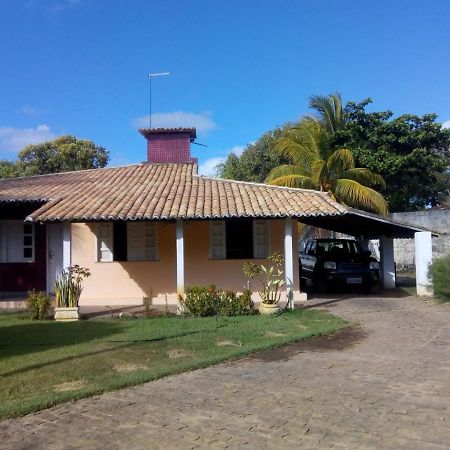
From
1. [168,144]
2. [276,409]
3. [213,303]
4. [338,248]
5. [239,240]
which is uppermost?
[168,144]

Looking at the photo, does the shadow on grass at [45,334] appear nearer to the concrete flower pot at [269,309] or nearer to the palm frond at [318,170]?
the concrete flower pot at [269,309]

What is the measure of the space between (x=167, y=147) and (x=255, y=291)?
7.64m

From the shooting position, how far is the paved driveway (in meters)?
4.38

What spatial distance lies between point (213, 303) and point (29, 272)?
626 cm

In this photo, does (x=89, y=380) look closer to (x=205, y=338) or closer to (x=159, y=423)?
(x=159, y=423)

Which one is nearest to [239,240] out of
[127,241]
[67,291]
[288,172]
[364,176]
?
[127,241]

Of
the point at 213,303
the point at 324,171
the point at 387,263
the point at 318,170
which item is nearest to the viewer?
the point at 213,303

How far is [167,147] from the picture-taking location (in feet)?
62.6

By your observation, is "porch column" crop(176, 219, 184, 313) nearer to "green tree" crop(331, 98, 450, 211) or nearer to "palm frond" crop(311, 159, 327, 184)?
"palm frond" crop(311, 159, 327, 184)

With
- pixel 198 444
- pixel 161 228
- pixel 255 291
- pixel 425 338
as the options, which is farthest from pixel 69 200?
pixel 198 444

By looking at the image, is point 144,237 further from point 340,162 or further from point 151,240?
point 340,162

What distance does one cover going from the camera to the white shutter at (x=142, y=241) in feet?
46.2

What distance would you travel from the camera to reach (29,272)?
1457cm

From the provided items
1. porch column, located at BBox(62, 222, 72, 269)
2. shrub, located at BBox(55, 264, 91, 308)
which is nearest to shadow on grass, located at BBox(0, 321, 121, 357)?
shrub, located at BBox(55, 264, 91, 308)
